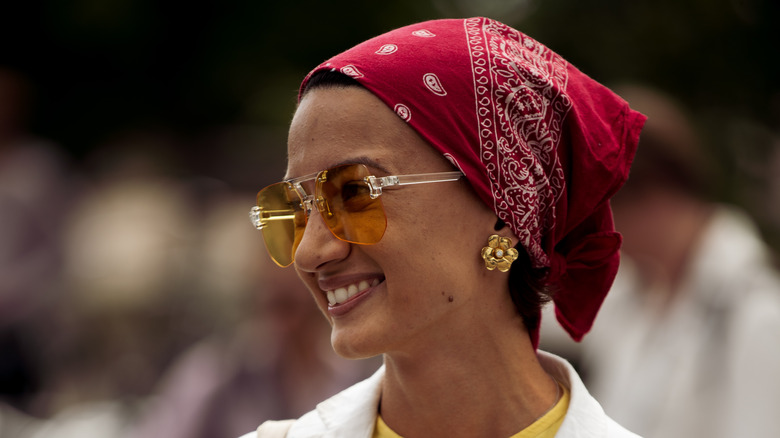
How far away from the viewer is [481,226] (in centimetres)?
275

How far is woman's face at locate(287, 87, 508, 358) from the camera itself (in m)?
2.62

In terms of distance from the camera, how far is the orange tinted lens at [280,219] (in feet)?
9.50

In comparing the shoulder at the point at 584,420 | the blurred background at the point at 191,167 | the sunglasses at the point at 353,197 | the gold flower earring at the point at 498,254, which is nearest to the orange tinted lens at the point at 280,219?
the sunglasses at the point at 353,197

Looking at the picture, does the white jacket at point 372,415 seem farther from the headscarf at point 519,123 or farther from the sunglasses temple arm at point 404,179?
the sunglasses temple arm at point 404,179

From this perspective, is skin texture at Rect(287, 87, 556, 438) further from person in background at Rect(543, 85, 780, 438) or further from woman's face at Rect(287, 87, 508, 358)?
person in background at Rect(543, 85, 780, 438)

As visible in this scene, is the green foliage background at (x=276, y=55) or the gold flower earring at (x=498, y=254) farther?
the green foliage background at (x=276, y=55)

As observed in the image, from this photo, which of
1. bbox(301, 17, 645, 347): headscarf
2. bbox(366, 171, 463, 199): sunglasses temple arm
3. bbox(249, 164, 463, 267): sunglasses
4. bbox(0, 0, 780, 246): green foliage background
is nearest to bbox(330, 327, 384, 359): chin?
bbox(249, 164, 463, 267): sunglasses

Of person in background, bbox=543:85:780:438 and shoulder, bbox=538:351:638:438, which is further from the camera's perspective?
person in background, bbox=543:85:780:438

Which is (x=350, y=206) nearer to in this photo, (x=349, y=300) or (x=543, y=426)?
(x=349, y=300)

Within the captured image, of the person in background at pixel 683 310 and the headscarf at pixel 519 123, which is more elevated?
the headscarf at pixel 519 123

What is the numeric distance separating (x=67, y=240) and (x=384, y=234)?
20.1ft

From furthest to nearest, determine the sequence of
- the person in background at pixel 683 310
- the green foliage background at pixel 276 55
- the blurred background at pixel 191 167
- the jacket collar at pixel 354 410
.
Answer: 1. the green foliage background at pixel 276 55
2. the blurred background at pixel 191 167
3. the person in background at pixel 683 310
4. the jacket collar at pixel 354 410

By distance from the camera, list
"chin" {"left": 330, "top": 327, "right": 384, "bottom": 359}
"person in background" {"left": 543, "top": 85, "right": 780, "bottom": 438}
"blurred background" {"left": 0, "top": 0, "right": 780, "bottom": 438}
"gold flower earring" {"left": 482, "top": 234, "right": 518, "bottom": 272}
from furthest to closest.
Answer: "blurred background" {"left": 0, "top": 0, "right": 780, "bottom": 438}
"person in background" {"left": 543, "top": 85, "right": 780, "bottom": 438}
"gold flower earring" {"left": 482, "top": 234, "right": 518, "bottom": 272}
"chin" {"left": 330, "top": 327, "right": 384, "bottom": 359}

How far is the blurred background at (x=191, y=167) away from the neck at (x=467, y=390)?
1888 millimetres
